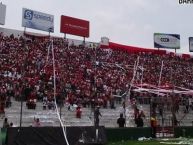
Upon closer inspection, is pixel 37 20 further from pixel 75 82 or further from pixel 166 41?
pixel 166 41

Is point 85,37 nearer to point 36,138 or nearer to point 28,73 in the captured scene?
point 28,73

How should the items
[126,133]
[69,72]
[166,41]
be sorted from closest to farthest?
[126,133]
[69,72]
[166,41]

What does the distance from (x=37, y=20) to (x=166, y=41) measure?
22.7 meters

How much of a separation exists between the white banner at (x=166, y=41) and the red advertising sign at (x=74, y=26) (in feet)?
Result: 43.5

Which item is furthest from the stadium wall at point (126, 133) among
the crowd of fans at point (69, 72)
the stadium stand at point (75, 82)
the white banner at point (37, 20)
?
the white banner at point (37, 20)

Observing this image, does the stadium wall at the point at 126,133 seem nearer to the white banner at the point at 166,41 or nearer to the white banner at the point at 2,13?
the white banner at the point at 2,13

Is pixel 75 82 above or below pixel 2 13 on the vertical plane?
below

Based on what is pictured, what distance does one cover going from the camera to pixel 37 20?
50.9 metres

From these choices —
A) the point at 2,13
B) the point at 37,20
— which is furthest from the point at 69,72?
the point at 37,20

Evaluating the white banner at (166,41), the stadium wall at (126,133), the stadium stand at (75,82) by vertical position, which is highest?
the white banner at (166,41)

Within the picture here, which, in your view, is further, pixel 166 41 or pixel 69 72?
pixel 166 41

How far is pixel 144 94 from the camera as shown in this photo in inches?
1507

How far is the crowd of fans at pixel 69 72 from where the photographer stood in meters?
30.5

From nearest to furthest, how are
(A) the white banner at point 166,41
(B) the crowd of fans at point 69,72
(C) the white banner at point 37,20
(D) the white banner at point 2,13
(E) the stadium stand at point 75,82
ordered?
(E) the stadium stand at point 75,82
(B) the crowd of fans at point 69,72
(D) the white banner at point 2,13
(C) the white banner at point 37,20
(A) the white banner at point 166,41
